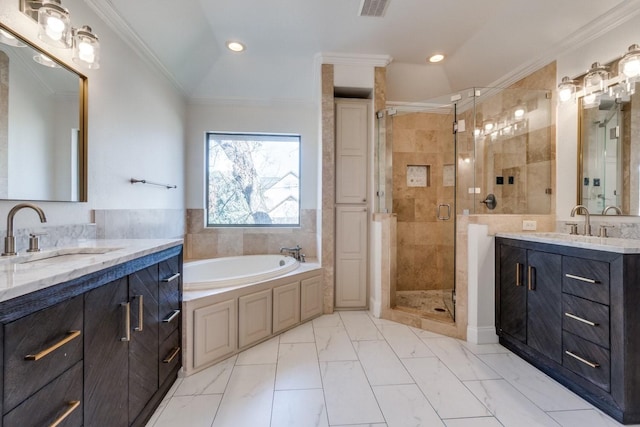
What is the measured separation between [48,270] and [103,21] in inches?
74.6

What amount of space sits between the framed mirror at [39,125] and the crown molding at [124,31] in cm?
53

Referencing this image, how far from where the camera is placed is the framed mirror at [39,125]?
1.22 m

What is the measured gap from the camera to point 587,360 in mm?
1562

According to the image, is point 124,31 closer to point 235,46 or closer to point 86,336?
point 235,46

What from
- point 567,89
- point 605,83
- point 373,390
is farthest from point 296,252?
point 605,83

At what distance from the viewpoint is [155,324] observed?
1464mm

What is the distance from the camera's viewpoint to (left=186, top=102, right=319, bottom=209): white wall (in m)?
3.44

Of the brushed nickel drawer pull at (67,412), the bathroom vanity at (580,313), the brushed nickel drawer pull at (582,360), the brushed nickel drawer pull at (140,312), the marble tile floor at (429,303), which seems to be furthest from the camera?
the marble tile floor at (429,303)

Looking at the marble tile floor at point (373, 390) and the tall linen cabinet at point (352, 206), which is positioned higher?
the tall linen cabinet at point (352, 206)

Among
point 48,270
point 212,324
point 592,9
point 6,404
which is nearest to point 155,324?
point 212,324

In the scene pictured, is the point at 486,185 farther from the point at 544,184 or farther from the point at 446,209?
the point at 446,209

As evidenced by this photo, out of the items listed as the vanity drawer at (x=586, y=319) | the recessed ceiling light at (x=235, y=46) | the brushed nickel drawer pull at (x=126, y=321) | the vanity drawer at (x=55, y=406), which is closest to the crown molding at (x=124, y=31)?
the recessed ceiling light at (x=235, y=46)

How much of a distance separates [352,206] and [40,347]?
8.40 feet

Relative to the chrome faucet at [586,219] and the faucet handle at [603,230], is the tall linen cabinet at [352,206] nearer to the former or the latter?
the chrome faucet at [586,219]
